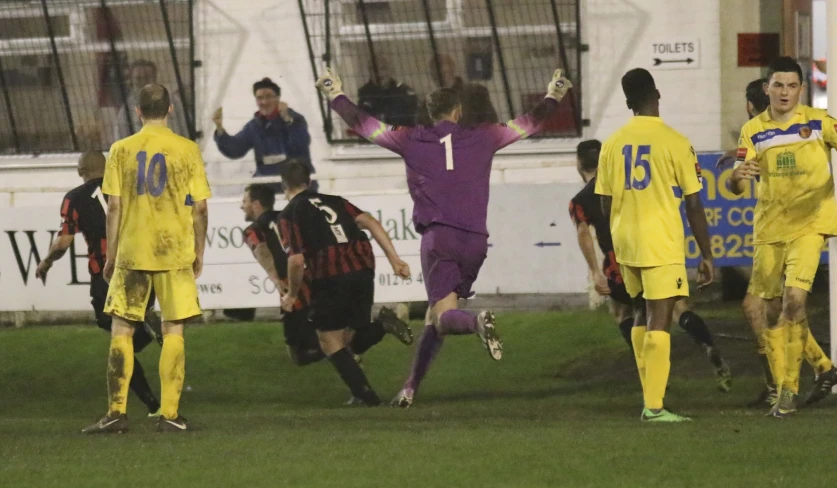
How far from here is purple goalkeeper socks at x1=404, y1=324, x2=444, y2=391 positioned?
1001cm

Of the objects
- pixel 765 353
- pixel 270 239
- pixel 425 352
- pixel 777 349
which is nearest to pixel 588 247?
pixel 425 352

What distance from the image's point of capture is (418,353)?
1009 centimetres

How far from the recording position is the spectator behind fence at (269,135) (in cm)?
1681

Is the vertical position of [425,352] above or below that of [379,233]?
below

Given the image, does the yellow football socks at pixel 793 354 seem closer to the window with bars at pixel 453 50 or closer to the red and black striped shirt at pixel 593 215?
the red and black striped shirt at pixel 593 215

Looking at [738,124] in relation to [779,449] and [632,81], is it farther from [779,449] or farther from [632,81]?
[779,449]

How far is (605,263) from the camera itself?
10.7 meters

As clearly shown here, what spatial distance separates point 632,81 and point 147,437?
3172 millimetres

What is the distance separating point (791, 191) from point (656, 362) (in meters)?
1.43

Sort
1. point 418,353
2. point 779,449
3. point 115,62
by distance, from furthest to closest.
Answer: point 115,62, point 418,353, point 779,449

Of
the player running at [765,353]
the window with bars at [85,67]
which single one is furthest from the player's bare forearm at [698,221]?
the window with bars at [85,67]

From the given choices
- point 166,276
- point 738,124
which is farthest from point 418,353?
point 738,124

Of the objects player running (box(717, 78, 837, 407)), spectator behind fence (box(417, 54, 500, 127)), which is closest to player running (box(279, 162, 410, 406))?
player running (box(717, 78, 837, 407))

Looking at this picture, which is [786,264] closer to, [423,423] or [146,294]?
[423,423]
